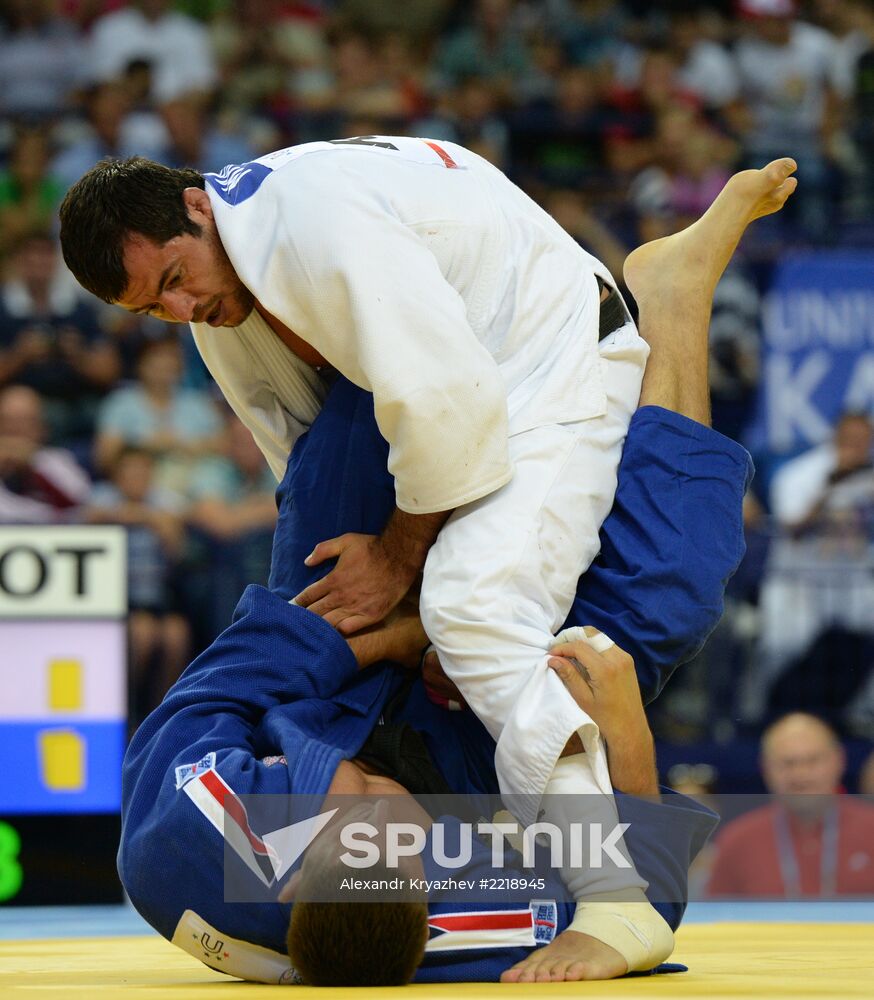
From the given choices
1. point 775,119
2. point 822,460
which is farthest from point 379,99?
point 822,460

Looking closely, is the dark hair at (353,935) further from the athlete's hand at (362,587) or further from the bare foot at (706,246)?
the bare foot at (706,246)

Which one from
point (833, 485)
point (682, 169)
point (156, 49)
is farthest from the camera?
point (156, 49)

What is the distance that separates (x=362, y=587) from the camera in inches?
103

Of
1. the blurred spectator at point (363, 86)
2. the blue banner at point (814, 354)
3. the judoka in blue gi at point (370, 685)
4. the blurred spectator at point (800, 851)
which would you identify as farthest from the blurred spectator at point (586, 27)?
the judoka in blue gi at point (370, 685)

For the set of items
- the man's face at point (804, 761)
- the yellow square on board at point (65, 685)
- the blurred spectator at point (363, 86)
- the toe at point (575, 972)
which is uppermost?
the blurred spectator at point (363, 86)

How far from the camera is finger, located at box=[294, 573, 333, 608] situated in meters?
2.61

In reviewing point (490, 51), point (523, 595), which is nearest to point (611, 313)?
point (523, 595)

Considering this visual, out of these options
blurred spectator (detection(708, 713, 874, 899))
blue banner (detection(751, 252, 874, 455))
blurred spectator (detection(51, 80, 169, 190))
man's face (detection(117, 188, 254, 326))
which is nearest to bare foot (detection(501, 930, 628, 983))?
man's face (detection(117, 188, 254, 326))

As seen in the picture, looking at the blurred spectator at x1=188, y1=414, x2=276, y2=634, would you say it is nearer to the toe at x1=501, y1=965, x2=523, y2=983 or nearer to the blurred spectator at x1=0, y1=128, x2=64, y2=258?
the blurred spectator at x1=0, y1=128, x2=64, y2=258

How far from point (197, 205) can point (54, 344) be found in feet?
14.1

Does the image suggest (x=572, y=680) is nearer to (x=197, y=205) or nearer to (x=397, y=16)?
(x=197, y=205)

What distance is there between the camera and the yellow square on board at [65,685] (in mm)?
4270

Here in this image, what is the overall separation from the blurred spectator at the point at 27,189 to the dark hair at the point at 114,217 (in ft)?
15.8

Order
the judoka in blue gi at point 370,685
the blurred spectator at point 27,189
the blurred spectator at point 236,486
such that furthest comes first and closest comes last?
the blurred spectator at point 27,189 → the blurred spectator at point 236,486 → the judoka in blue gi at point 370,685
